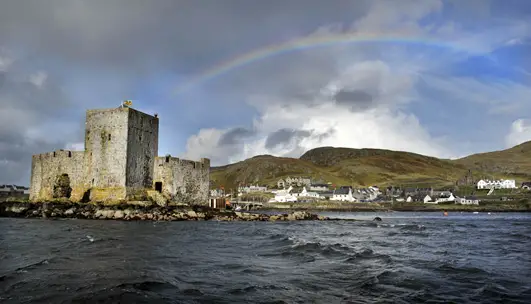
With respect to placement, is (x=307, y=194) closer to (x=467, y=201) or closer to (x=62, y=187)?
(x=467, y=201)

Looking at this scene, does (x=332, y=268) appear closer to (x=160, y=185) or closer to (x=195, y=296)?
(x=195, y=296)

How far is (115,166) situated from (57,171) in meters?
5.59

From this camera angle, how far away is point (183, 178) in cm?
3497

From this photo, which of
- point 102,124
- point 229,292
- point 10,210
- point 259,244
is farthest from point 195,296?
point 10,210

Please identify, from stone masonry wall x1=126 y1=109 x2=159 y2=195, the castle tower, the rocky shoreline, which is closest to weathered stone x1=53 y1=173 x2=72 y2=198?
the rocky shoreline

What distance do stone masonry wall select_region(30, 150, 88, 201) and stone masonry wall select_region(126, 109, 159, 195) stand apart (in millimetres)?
3676

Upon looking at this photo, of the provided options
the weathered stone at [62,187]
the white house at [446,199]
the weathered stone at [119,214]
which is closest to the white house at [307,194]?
the white house at [446,199]

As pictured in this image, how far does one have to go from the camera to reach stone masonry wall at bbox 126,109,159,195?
1221 inches

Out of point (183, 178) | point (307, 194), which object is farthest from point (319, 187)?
point (183, 178)

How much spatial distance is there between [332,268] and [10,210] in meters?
28.3

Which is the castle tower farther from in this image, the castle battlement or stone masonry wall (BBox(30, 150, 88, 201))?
the castle battlement

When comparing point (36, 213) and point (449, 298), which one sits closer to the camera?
point (449, 298)

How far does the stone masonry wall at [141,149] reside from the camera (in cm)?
3102

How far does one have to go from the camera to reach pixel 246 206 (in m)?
81.6
